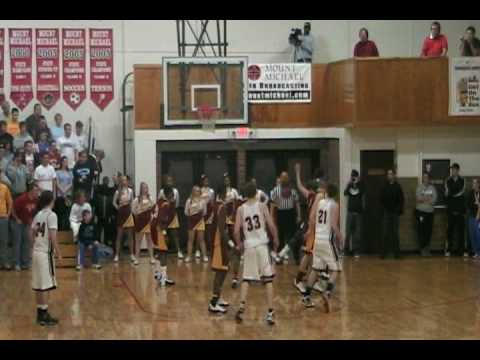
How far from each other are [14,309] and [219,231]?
3.76 meters

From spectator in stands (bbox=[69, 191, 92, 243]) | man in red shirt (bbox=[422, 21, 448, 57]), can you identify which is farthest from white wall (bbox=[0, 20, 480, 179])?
spectator in stands (bbox=[69, 191, 92, 243])

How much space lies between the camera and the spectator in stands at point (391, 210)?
71.3 ft

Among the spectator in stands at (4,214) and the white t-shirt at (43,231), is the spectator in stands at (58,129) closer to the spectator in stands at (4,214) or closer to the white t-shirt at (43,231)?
the spectator in stands at (4,214)

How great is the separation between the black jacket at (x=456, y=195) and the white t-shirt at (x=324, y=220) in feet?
30.0

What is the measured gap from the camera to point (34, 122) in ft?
73.6

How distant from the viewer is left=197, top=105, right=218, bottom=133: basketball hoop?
74.2 ft

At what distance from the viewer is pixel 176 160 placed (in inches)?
915

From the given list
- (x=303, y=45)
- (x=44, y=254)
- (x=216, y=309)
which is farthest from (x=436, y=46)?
(x=44, y=254)

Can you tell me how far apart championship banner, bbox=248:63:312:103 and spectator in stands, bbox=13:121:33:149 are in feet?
18.9

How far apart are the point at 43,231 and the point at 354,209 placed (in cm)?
1094

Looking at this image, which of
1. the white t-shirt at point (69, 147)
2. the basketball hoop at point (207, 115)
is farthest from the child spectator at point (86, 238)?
the basketball hoop at point (207, 115)

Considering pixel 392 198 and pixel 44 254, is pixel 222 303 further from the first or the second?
pixel 392 198
